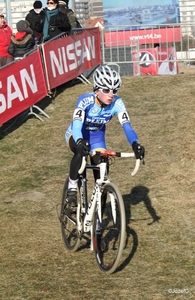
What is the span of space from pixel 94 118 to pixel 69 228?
135 cm

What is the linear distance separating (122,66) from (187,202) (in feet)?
34.2

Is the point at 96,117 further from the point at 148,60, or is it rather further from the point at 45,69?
the point at 148,60

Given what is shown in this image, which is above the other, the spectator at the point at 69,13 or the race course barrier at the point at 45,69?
the spectator at the point at 69,13

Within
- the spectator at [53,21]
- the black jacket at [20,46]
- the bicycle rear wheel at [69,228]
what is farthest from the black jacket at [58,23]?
the bicycle rear wheel at [69,228]

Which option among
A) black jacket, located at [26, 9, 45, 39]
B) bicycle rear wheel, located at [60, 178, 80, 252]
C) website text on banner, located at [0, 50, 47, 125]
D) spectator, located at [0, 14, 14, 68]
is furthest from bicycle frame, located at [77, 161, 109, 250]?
black jacket, located at [26, 9, 45, 39]

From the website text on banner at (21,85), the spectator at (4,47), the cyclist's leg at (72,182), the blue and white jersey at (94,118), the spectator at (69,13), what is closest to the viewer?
the blue and white jersey at (94,118)

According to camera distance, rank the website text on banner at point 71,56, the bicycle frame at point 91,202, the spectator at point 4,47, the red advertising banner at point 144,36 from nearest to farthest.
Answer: the bicycle frame at point 91,202 < the website text on banner at point 71,56 < the spectator at point 4,47 < the red advertising banner at point 144,36

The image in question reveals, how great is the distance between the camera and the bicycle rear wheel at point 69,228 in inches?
279

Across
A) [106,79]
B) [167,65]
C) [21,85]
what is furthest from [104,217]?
[167,65]

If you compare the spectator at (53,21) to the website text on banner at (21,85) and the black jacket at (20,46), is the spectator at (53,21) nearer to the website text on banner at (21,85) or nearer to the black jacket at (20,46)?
the black jacket at (20,46)

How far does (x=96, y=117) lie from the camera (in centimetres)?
688

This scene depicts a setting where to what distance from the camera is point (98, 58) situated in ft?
56.4

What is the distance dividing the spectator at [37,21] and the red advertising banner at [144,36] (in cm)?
324

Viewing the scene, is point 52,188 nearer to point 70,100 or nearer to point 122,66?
point 70,100
